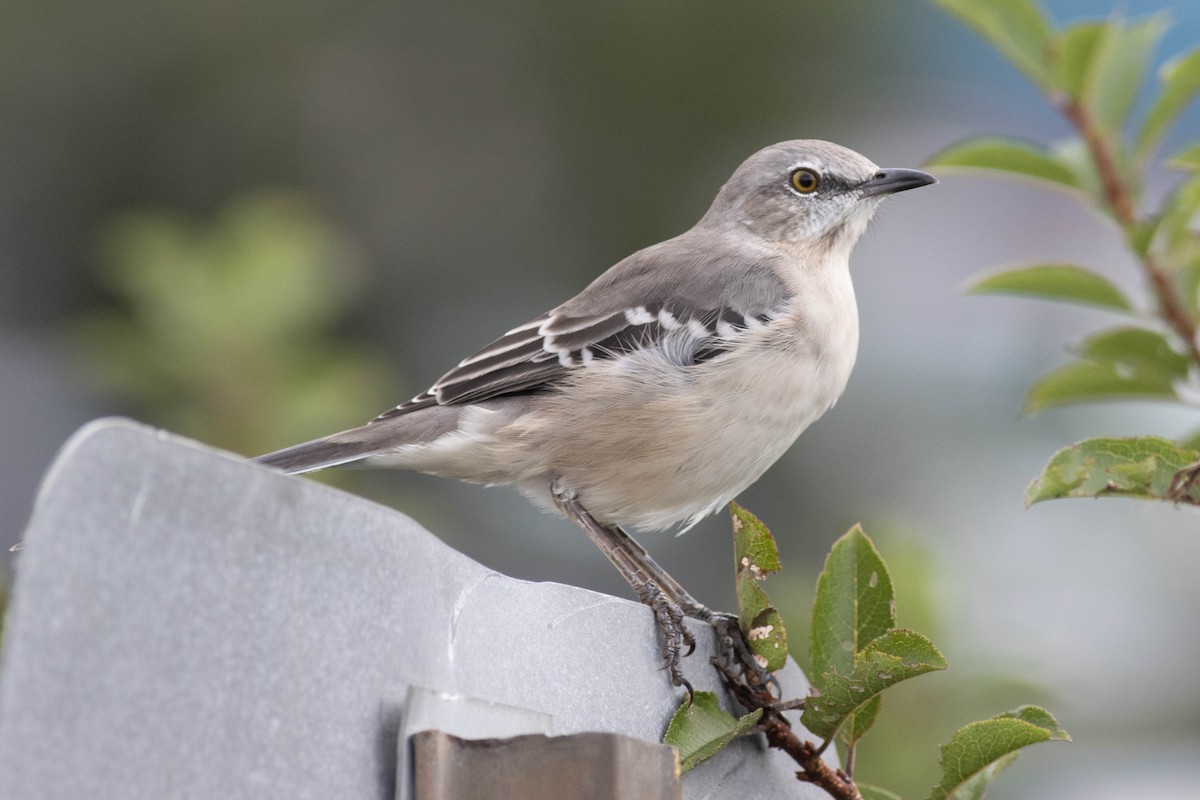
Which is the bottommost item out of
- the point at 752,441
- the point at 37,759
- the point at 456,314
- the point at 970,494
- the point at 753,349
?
the point at 37,759

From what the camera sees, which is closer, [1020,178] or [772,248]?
[1020,178]

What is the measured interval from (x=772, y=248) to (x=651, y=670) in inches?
92.5

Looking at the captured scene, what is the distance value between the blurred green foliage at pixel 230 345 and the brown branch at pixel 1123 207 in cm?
235

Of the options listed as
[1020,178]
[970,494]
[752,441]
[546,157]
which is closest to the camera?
[1020,178]

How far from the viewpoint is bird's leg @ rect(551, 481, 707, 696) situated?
5.77 feet

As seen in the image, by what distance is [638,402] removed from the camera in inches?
123

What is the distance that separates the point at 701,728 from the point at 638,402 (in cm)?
155

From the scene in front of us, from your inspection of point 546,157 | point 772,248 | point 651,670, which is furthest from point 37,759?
point 546,157

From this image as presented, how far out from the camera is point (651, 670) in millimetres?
1691

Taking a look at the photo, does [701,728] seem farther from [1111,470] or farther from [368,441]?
[368,441]

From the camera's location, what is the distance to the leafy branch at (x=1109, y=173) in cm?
212

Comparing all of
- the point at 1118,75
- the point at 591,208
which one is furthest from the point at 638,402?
the point at 591,208

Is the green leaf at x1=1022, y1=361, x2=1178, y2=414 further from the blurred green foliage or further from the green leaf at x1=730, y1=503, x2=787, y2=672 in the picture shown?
the blurred green foliage

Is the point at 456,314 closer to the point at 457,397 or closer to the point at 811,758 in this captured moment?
the point at 457,397
